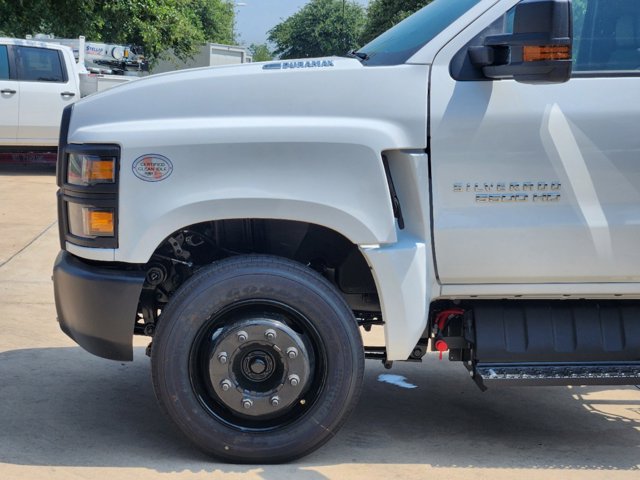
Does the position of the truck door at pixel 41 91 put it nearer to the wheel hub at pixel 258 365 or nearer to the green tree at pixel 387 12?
the wheel hub at pixel 258 365

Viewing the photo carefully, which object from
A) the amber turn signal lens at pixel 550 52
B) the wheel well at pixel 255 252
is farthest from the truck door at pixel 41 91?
the amber turn signal lens at pixel 550 52

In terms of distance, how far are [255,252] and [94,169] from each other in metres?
0.81

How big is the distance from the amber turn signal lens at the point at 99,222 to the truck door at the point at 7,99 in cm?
1191

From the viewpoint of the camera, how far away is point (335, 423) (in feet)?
13.3

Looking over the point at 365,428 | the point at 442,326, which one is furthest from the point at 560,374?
the point at 365,428

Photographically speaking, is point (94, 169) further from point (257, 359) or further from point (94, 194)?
point (257, 359)

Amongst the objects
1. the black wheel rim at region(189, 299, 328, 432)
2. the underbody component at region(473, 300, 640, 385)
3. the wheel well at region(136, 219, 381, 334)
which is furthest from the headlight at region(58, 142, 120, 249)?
the underbody component at region(473, 300, 640, 385)

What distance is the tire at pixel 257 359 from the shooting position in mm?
3975

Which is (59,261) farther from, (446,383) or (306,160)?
(446,383)

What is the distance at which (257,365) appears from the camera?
4.01 m

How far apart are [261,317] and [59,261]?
953 mm

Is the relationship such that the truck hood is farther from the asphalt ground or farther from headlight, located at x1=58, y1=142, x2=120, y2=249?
the asphalt ground

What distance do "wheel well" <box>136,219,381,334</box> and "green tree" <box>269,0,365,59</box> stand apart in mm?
67535

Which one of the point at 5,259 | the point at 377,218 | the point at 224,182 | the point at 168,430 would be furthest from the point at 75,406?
the point at 5,259
